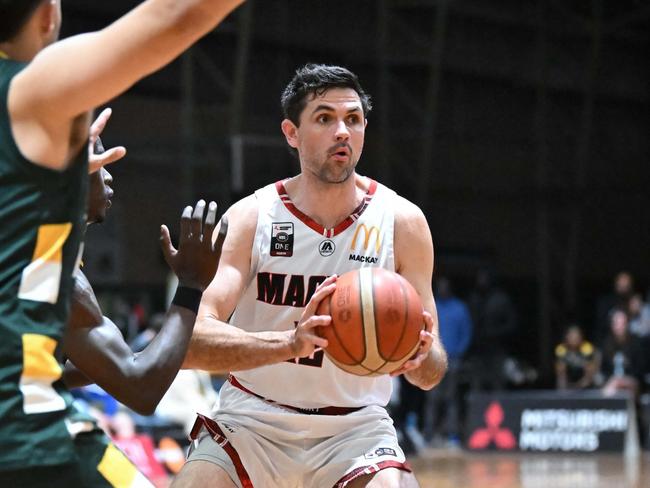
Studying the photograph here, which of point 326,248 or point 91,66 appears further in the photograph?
point 326,248

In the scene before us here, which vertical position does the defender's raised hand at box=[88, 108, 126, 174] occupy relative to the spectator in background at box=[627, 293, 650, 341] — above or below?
above

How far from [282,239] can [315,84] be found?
24.9 inches

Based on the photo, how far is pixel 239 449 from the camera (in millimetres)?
4023

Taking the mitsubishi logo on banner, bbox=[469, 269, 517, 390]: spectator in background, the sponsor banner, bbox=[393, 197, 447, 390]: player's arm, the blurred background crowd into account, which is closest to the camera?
bbox=[393, 197, 447, 390]: player's arm

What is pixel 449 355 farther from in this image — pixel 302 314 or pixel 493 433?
pixel 302 314

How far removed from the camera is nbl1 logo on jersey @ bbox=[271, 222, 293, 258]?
168 inches

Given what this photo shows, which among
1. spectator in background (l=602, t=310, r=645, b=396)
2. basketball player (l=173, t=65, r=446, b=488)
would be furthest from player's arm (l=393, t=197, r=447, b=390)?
spectator in background (l=602, t=310, r=645, b=396)

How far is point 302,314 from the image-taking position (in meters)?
3.85

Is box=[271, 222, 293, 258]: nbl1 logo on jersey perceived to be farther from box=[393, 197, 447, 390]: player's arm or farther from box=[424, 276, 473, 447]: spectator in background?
box=[424, 276, 473, 447]: spectator in background

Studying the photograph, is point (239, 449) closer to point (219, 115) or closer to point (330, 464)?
point (330, 464)

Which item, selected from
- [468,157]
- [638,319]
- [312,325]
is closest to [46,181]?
[312,325]

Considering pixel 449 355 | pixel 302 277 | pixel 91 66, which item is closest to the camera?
pixel 91 66

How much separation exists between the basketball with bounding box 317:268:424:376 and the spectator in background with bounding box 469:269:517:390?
10.9 metres

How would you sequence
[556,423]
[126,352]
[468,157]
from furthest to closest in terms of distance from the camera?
[468,157]
[556,423]
[126,352]
